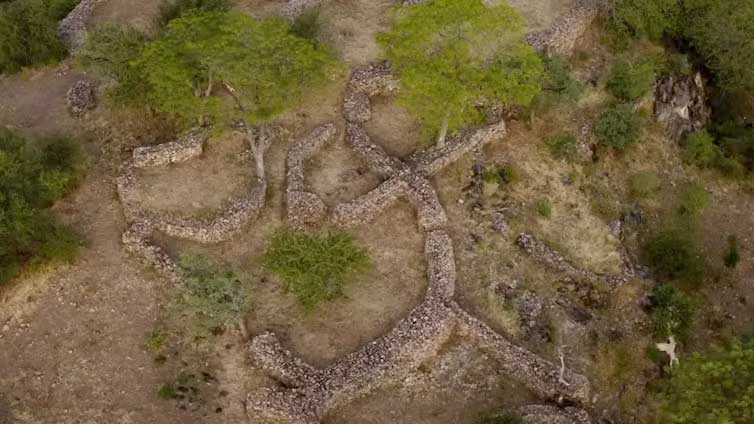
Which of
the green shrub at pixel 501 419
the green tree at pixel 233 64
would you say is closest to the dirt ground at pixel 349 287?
the green shrub at pixel 501 419

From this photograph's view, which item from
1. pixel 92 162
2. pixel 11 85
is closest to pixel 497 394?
pixel 92 162

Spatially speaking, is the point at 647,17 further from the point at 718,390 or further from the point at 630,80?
the point at 718,390

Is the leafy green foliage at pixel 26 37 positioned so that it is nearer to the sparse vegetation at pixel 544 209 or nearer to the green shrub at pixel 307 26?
the green shrub at pixel 307 26

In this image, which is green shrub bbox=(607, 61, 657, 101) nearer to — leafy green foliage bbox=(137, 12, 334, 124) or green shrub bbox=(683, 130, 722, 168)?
green shrub bbox=(683, 130, 722, 168)

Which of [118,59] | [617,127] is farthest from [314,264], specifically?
[617,127]

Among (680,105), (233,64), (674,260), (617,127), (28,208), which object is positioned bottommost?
(674,260)

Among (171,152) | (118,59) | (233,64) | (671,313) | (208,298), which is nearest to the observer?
(208,298)

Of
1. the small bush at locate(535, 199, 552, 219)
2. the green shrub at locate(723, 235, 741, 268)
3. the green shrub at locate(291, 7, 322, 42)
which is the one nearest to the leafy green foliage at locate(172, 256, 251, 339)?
the small bush at locate(535, 199, 552, 219)
